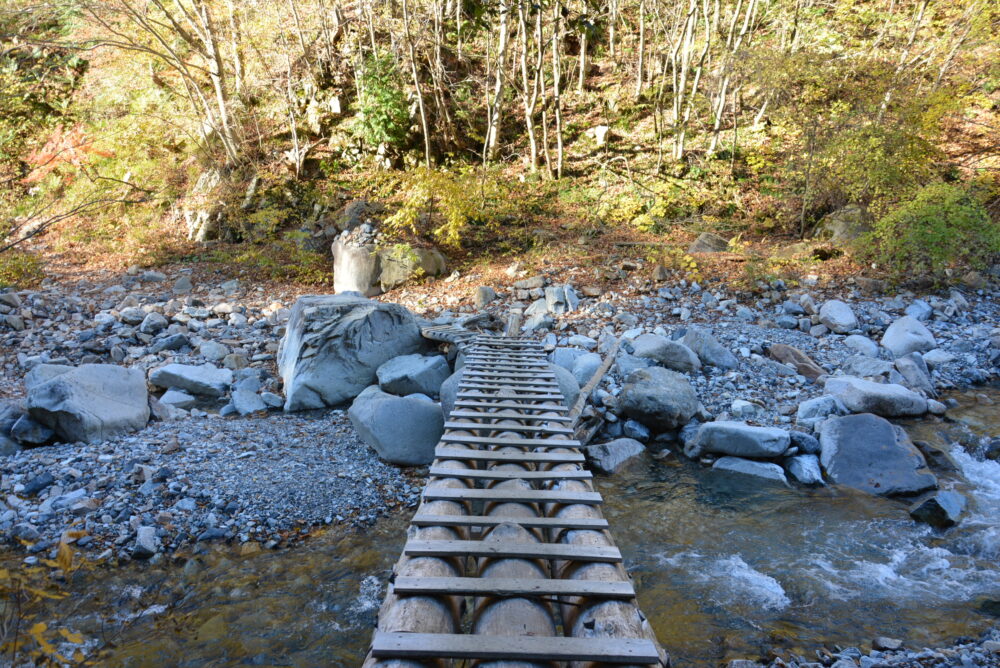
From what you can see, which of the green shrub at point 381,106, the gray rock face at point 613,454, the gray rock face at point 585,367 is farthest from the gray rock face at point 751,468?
the green shrub at point 381,106

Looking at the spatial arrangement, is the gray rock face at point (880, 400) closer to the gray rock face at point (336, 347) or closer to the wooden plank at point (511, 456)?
the wooden plank at point (511, 456)

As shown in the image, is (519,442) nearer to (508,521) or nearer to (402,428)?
(508,521)

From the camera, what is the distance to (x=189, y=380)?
A: 6430mm

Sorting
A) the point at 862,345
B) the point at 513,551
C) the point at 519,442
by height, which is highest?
the point at 513,551

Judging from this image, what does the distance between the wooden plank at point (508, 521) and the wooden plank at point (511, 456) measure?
723 mm

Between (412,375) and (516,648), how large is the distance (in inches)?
186

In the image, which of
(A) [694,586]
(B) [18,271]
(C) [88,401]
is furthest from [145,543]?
(B) [18,271]

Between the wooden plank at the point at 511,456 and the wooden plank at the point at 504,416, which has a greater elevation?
the wooden plank at the point at 511,456

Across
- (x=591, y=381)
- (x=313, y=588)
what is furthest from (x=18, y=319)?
(x=591, y=381)

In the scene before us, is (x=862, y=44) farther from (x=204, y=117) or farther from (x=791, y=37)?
(x=204, y=117)

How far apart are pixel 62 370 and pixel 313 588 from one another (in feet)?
12.8

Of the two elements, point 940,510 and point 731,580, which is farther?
point 940,510

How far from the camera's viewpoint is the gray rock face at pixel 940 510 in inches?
165

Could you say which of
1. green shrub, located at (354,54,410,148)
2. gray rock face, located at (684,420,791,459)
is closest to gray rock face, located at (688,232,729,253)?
gray rock face, located at (684,420,791,459)
